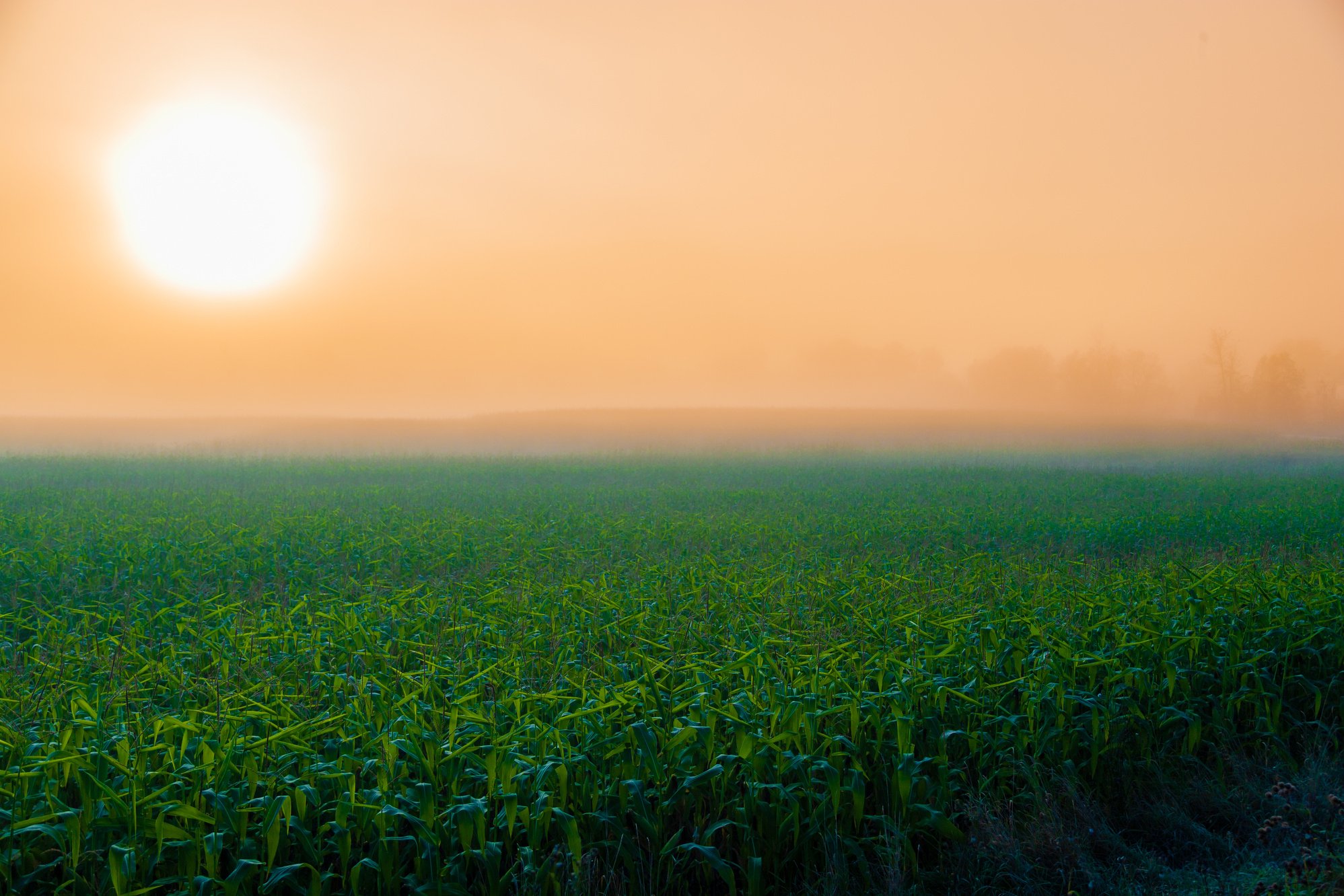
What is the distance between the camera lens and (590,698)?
21.5 feet

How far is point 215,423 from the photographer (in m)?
103

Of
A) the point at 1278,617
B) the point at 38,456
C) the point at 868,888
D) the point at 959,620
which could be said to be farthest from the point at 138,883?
the point at 38,456

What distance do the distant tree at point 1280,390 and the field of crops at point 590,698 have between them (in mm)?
95547

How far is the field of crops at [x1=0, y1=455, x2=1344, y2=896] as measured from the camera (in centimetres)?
485

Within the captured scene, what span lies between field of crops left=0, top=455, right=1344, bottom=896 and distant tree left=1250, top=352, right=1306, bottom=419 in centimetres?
9555

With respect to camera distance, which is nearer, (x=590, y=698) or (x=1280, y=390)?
(x=590, y=698)

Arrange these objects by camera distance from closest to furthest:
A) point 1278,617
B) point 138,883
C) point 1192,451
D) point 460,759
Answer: point 138,883, point 460,759, point 1278,617, point 1192,451

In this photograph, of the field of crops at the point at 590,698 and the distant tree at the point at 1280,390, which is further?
the distant tree at the point at 1280,390

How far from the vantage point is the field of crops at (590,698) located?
15.9 ft

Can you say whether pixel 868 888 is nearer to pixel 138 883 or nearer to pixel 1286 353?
pixel 138 883

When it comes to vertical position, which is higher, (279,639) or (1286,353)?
(1286,353)

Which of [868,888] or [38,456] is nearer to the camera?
[868,888]

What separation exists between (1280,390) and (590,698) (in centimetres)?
11421

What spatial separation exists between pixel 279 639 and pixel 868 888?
7005mm
